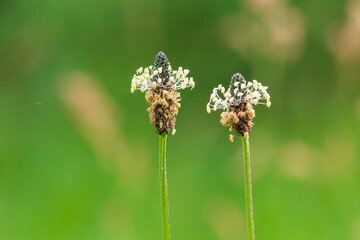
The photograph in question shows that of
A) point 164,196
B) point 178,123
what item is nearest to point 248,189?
point 164,196

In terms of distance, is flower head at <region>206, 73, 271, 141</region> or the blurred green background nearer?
flower head at <region>206, 73, 271, 141</region>

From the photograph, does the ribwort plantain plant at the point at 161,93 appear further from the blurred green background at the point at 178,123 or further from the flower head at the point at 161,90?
the blurred green background at the point at 178,123

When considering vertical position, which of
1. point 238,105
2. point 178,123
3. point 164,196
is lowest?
point 164,196

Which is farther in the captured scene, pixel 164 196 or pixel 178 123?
pixel 178 123

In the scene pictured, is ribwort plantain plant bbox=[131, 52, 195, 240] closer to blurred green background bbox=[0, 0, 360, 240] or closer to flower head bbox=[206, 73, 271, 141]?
flower head bbox=[206, 73, 271, 141]

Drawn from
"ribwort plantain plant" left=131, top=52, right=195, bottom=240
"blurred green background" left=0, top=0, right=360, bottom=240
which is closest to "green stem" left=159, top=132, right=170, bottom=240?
"ribwort plantain plant" left=131, top=52, right=195, bottom=240

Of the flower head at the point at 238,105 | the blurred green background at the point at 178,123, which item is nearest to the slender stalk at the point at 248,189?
the flower head at the point at 238,105

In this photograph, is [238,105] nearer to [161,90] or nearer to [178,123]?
[161,90]

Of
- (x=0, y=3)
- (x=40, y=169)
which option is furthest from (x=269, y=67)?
(x=0, y=3)
